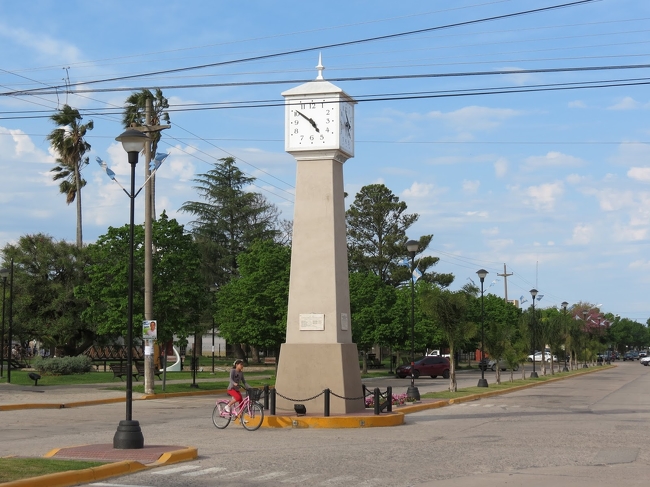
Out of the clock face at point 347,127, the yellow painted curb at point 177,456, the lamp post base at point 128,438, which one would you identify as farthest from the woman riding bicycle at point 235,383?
the clock face at point 347,127

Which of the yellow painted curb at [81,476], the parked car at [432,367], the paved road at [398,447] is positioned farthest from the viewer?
the parked car at [432,367]

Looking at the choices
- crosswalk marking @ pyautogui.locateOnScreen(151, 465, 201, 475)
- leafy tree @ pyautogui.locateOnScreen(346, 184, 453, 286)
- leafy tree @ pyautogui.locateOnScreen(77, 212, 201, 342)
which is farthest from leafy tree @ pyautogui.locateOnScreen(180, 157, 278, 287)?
crosswalk marking @ pyautogui.locateOnScreen(151, 465, 201, 475)

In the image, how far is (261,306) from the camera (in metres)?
52.8

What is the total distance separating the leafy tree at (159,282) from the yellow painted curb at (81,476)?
2410 cm

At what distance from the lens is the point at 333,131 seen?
23.4 meters

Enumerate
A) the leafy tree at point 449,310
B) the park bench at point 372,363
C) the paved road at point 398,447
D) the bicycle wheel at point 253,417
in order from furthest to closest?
the park bench at point 372,363
the leafy tree at point 449,310
the bicycle wheel at point 253,417
the paved road at point 398,447

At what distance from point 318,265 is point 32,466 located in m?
11.8

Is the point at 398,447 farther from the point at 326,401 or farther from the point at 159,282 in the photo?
the point at 159,282

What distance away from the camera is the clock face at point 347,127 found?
2355 cm

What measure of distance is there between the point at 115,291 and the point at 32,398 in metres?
7.73

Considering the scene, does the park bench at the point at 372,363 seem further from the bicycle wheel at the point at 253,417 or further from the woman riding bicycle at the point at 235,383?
the bicycle wheel at the point at 253,417

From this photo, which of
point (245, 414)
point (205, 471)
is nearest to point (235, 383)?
point (245, 414)

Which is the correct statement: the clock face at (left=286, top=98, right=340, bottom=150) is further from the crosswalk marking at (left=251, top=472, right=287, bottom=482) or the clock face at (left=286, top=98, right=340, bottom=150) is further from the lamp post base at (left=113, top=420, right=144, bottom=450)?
the crosswalk marking at (left=251, top=472, right=287, bottom=482)

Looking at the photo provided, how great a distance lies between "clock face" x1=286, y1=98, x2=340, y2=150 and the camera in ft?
76.7
